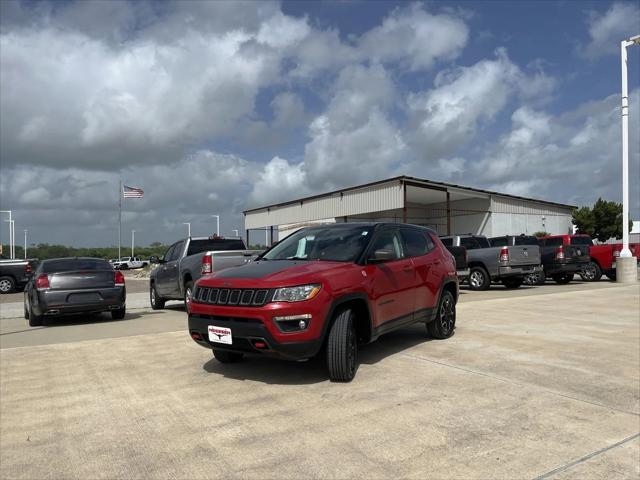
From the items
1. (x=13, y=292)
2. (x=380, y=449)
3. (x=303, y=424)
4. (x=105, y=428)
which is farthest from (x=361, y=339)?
(x=13, y=292)

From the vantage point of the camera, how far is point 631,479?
337 cm

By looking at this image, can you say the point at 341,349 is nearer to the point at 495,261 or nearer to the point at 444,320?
the point at 444,320

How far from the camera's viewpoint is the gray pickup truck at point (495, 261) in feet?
54.3

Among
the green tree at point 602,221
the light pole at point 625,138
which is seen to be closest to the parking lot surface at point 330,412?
the light pole at point 625,138

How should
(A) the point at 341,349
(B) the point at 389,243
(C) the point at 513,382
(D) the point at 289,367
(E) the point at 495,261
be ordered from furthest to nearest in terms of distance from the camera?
(E) the point at 495,261 < (B) the point at 389,243 < (D) the point at 289,367 < (C) the point at 513,382 < (A) the point at 341,349

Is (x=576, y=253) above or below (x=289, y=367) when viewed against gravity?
above

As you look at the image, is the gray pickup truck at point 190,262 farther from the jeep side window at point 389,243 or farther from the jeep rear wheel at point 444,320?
the jeep side window at point 389,243

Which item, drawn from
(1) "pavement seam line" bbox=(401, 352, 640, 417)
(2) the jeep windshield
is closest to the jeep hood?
(2) the jeep windshield

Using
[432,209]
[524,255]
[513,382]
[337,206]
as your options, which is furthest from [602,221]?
[513,382]

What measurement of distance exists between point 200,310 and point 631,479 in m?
3.86

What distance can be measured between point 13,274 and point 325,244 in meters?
20.6

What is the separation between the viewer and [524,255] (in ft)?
55.6

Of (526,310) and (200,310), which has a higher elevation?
(200,310)

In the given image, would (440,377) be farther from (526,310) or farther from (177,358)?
(526,310)
